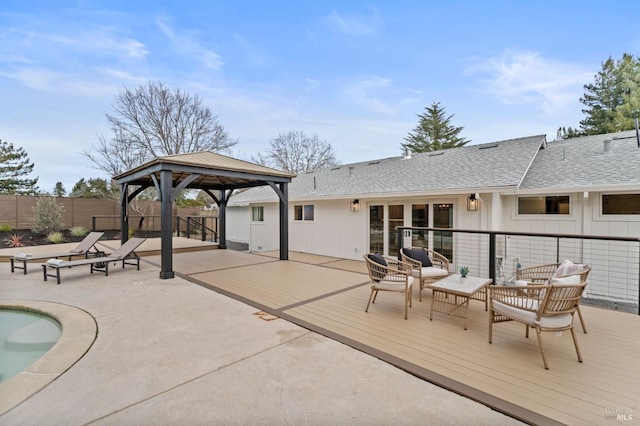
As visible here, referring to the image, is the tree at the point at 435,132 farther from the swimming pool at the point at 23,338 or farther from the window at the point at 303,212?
the swimming pool at the point at 23,338

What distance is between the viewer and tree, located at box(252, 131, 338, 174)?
26.4 meters

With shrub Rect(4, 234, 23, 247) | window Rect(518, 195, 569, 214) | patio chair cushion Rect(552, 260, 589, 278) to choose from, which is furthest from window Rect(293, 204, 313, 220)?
shrub Rect(4, 234, 23, 247)

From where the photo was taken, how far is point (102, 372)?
8.54 feet

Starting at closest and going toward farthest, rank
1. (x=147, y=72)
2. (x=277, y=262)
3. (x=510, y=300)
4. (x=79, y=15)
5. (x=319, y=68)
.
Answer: (x=510, y=300), (x=79, y=15), (x=277, y=262), (x=319, y=68), (x=147, y=72)

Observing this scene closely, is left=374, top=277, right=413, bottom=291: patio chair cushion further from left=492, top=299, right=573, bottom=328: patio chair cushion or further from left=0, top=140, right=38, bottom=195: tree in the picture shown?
left=0, top=140, right=38, bottom=195: tree

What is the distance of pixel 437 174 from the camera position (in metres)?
8.43

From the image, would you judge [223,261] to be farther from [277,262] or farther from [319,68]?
[319,68]

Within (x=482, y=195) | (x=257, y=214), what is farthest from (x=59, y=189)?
(x=482, y=195)

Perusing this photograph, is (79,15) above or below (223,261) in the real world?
above

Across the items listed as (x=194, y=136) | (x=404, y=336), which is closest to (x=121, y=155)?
(x=194, y=136)

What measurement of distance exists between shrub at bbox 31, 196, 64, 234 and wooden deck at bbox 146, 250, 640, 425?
38.5ft

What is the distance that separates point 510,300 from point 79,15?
8737 mm

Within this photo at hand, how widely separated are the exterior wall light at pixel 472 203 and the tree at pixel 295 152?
784 inches

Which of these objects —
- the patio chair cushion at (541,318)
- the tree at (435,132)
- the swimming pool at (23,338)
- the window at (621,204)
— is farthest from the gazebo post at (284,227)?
the tree at (435,132)
